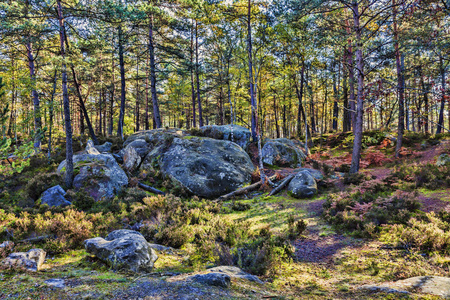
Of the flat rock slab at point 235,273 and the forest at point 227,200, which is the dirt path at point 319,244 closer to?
the forest at point 227,200

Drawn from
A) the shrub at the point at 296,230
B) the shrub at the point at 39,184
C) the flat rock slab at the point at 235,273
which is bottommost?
the shrub at the point at 296,230

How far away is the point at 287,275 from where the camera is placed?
14.4 feet

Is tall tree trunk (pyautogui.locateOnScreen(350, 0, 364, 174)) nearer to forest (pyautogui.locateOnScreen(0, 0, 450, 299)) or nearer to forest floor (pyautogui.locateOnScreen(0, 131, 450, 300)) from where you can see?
forest (pyautogui.locateOnScreen(0, 0, 450, 299))

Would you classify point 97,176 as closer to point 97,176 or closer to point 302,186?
point 97,176

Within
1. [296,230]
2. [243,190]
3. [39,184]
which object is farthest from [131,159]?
[296,230]

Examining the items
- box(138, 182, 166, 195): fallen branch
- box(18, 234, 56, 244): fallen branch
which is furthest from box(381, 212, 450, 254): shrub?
box(138, 182, 166, 195): fallen branch

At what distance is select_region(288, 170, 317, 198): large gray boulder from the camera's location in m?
10.2

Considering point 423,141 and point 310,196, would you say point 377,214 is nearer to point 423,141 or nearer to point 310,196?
point 310,196

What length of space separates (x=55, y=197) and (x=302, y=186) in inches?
437

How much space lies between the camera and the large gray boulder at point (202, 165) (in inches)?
457

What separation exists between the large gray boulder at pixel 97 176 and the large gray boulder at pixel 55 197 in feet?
2.70

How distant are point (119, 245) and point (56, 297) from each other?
5.50 feet

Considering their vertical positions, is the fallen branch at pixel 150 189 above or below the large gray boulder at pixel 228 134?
below

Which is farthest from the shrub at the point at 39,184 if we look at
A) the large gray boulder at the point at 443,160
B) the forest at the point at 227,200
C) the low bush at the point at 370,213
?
the large gray boulder at the point at 443,160
